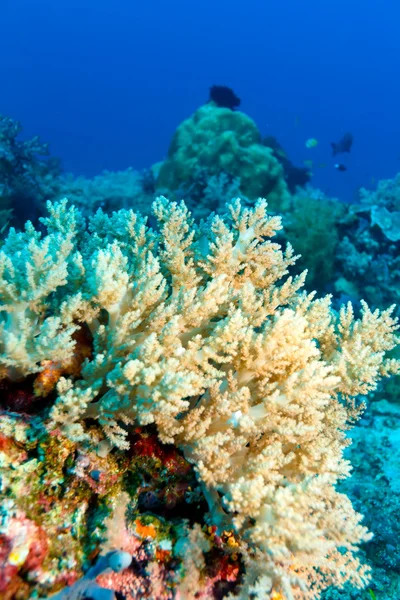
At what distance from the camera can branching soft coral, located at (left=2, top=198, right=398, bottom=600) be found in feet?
6.65

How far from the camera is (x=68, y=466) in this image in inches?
82.2

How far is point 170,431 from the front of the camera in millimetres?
2219

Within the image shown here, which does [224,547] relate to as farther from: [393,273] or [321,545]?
[393,273]

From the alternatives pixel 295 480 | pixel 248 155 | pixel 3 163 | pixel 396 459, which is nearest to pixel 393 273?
pixel 396 459

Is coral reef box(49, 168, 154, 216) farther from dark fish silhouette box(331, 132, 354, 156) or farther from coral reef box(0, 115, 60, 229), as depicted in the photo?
dark fish silhouette box(331, 132, 354, 156)

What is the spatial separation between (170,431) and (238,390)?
0.55 m

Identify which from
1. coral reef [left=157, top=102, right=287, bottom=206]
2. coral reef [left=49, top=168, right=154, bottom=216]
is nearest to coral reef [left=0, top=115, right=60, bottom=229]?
coral reef [left=49, top=168, right=154, bottom=216]

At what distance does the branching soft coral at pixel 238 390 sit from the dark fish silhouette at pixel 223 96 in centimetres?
1388

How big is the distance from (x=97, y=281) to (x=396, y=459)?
179 inches

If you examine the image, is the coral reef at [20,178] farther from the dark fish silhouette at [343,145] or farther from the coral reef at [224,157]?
Answer: the dark fish silhouette at [343,145]

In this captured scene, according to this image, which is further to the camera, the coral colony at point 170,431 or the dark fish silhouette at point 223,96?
the dark fish silhouette at point 223,96

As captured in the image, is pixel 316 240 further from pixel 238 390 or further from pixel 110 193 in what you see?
pixel 110 193

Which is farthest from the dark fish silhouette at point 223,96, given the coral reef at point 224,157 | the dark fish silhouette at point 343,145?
the dark fish silhouette at point 343,145

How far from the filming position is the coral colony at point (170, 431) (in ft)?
6.24
